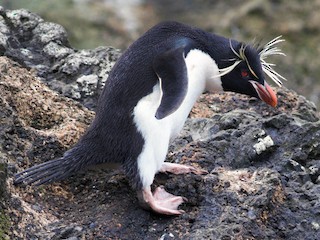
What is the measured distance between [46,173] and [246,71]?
1087mm

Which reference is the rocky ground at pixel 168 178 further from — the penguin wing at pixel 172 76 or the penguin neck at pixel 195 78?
the penguin wing at pixel 172 76

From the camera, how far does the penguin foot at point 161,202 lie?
352cm

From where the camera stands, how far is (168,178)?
3812 mm

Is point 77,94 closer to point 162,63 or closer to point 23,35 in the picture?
point 23,35

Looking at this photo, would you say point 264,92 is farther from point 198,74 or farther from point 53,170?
point 53,170

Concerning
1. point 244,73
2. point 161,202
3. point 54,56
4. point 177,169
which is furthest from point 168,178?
point 54,56

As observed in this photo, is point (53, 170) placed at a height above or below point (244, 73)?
below

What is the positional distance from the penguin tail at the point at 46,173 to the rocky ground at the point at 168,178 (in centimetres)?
6

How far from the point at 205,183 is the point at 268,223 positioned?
0.34m

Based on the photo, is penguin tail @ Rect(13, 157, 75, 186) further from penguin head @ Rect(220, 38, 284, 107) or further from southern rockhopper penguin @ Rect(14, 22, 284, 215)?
penguin head @ Rect(220, 38, 284, 107)

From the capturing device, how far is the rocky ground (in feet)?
11.4

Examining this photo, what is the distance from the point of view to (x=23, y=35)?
16.7 feet

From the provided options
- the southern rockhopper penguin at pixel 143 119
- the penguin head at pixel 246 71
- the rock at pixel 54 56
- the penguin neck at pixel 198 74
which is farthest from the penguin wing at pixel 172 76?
the rock at pixel 54 56

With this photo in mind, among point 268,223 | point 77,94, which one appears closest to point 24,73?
point 77,94
